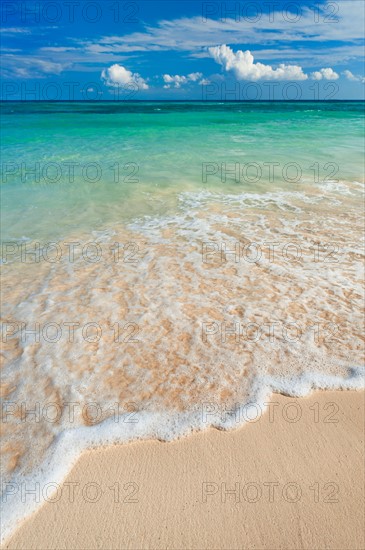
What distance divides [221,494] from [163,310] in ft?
7.55

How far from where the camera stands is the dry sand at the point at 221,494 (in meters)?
2.33

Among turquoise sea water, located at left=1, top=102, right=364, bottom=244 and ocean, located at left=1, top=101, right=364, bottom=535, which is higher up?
turquoise sea water, located at left=1, top=102, right=364, bottom=244

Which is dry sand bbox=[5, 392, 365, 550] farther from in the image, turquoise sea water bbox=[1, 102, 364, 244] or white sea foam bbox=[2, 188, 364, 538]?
turquoise sea water bbox=[1, 102, 364, 244]

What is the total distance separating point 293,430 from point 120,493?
53.8 inches

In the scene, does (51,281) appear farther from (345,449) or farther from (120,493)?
(345,449)

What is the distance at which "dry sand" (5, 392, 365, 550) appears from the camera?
2330mm

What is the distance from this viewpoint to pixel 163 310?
456cm

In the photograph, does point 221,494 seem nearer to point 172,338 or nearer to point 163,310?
point 172,338

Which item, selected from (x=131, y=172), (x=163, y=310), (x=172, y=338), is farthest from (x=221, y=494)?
(x=131, y=172)

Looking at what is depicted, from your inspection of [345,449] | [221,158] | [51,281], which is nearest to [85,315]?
[51,281]

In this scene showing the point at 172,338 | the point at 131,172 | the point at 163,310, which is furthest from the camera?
the point at 131,172

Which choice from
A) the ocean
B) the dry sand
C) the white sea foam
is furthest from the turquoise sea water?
the dry sand

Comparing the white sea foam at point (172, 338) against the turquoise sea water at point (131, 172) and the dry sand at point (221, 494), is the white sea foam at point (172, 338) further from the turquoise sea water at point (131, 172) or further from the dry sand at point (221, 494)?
the turquoise sea water at point (131, 172)

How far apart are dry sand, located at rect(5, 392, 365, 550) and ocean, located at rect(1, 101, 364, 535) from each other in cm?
18
